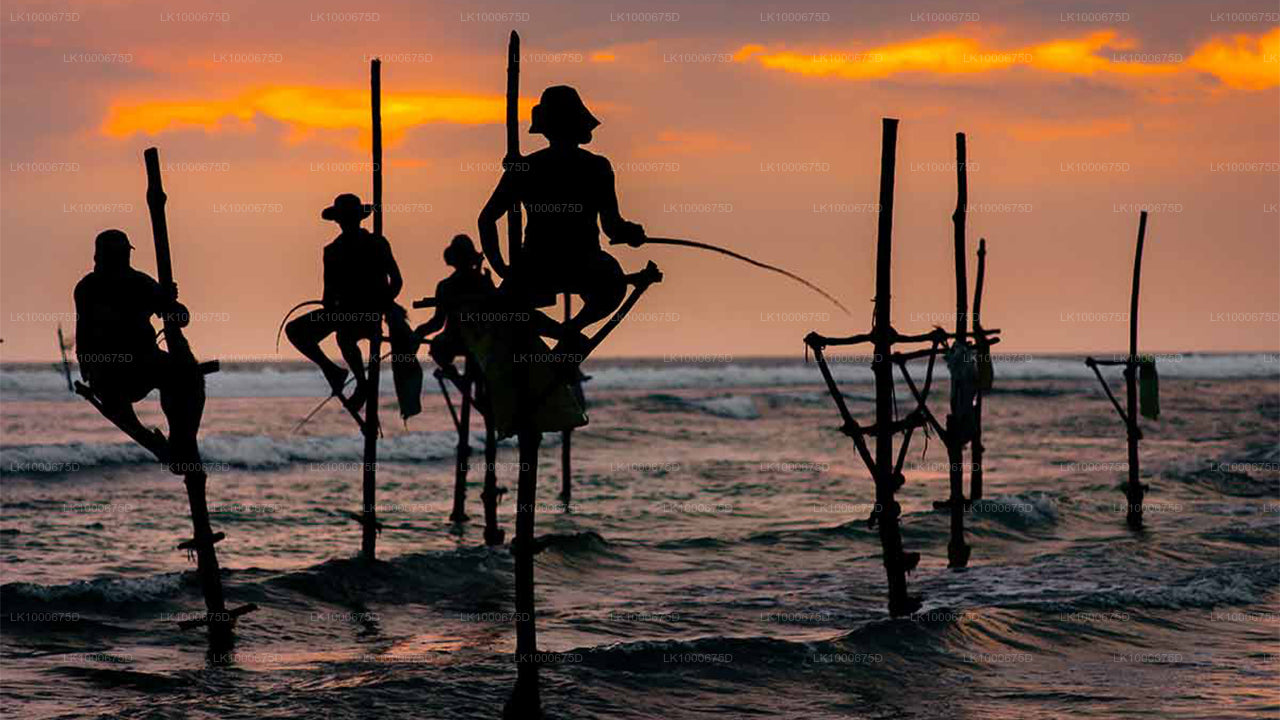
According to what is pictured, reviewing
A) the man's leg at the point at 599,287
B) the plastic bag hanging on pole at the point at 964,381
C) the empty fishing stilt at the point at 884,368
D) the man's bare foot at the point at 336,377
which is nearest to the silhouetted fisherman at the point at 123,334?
the man's bare foot at the point at 336,377

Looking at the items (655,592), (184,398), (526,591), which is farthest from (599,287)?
(655,592)

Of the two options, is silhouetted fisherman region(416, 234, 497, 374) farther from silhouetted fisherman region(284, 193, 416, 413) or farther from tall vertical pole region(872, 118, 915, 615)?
tall vertical pole region(872, 118, 915, 615)

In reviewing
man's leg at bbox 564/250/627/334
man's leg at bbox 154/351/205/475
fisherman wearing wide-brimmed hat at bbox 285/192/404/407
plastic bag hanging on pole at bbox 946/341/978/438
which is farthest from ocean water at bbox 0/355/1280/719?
man's leg at bbox 564/250/627/334

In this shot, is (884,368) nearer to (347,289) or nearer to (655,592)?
(347,289)

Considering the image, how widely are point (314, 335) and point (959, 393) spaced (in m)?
7.18

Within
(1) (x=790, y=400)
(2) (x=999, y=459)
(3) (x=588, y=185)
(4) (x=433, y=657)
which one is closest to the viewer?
(3) (x=588, y=185)

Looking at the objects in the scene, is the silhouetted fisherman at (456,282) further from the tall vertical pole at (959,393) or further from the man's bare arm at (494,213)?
the man's bare arm at (494,213)

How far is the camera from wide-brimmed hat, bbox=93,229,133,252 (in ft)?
37.3

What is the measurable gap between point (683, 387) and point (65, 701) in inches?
2862

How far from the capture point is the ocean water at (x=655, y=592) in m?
12.5

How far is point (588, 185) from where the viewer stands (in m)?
9.24

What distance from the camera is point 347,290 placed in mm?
14586

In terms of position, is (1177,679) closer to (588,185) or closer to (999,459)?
(588,185)

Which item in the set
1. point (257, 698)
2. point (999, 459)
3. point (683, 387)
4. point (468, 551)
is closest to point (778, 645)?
point (257, 698)
